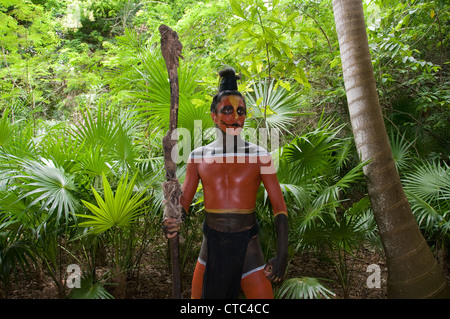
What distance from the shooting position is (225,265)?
190 centimetres

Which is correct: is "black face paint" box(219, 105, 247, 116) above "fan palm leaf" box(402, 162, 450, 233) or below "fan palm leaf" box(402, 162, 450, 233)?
above

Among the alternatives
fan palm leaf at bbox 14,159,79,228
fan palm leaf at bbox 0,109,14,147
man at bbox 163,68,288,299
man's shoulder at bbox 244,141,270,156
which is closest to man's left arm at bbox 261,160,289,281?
man at bbox 163,68,288,299

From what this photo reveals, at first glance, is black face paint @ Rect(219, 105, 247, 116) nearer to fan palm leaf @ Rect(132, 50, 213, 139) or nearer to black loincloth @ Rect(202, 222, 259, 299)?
black loincloth @ Rect(202, 222, 259, 299)

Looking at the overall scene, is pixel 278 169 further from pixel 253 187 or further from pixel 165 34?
pixel 165 34

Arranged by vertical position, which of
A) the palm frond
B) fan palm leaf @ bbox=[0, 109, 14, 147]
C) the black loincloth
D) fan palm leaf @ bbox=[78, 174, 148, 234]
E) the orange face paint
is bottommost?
the palm frond

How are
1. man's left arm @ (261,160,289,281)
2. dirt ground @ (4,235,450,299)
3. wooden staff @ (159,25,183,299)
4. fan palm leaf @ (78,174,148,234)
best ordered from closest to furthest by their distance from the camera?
wooden staff @ (159,25,183,299)
man's left arm @ (261,160,289,281)
fan palm leaf @ (78,174,148,234)
dirt ground @ (4,235,450,299)

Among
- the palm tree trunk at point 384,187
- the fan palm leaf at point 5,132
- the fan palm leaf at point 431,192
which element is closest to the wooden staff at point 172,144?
the palm tree trunk at point 384,187

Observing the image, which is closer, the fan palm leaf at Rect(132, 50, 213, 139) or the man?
the man

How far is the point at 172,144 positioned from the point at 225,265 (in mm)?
728

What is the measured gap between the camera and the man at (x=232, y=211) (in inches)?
74.7

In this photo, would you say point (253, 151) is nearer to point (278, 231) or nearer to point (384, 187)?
point (278, 231)

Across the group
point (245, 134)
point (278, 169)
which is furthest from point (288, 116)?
point (278, 169)

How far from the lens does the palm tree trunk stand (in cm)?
272

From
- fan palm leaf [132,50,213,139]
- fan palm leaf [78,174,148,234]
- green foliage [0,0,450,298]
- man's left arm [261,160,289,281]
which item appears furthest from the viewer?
fan palm leaf [132,50,213,139]
